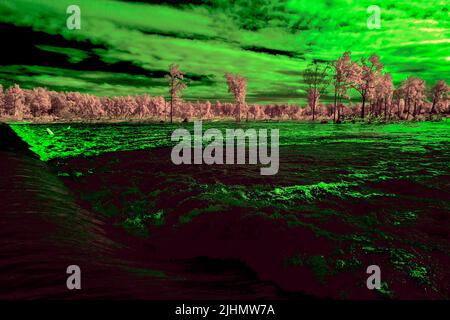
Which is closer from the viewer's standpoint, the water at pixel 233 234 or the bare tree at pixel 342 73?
the water at pixel 233 234

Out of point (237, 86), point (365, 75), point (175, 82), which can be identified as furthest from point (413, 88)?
point (175, 82)

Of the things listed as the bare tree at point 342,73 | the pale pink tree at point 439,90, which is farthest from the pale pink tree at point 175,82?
the pale pink tree at point 439,90

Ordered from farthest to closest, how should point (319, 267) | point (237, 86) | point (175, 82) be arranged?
point (237, 86) < point (175, 82) < point (319, 267)

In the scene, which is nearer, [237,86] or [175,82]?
[175,82]

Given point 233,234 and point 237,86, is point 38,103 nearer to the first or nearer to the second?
point 237,86

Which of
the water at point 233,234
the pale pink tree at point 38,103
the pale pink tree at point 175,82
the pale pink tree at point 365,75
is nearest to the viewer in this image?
the water at point 233,234

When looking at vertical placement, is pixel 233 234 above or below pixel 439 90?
below

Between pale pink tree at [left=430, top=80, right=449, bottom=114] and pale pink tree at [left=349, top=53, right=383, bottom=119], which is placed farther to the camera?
pale pink tree at [left=430, top=80, right=449, bottom=114]

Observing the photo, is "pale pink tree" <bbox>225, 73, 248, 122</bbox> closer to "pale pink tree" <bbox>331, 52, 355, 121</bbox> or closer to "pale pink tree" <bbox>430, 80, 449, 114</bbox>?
"pale pink tree" <bbox>331, 52, 355, 121</bbox>

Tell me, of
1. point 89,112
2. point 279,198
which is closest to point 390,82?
point 279,198

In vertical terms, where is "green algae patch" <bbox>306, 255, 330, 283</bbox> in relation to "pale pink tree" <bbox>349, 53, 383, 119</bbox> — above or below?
below

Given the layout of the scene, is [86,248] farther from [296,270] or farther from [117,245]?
[296,270]

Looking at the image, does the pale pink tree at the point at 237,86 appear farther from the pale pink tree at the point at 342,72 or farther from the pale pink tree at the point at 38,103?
the pale pink tree at the point at 38,103

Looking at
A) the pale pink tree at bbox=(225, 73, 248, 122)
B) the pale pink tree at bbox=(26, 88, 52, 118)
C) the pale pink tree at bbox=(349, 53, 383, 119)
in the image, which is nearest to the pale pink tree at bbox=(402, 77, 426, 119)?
the pale pink tree at bbox=(349, 53, 383, 119)
